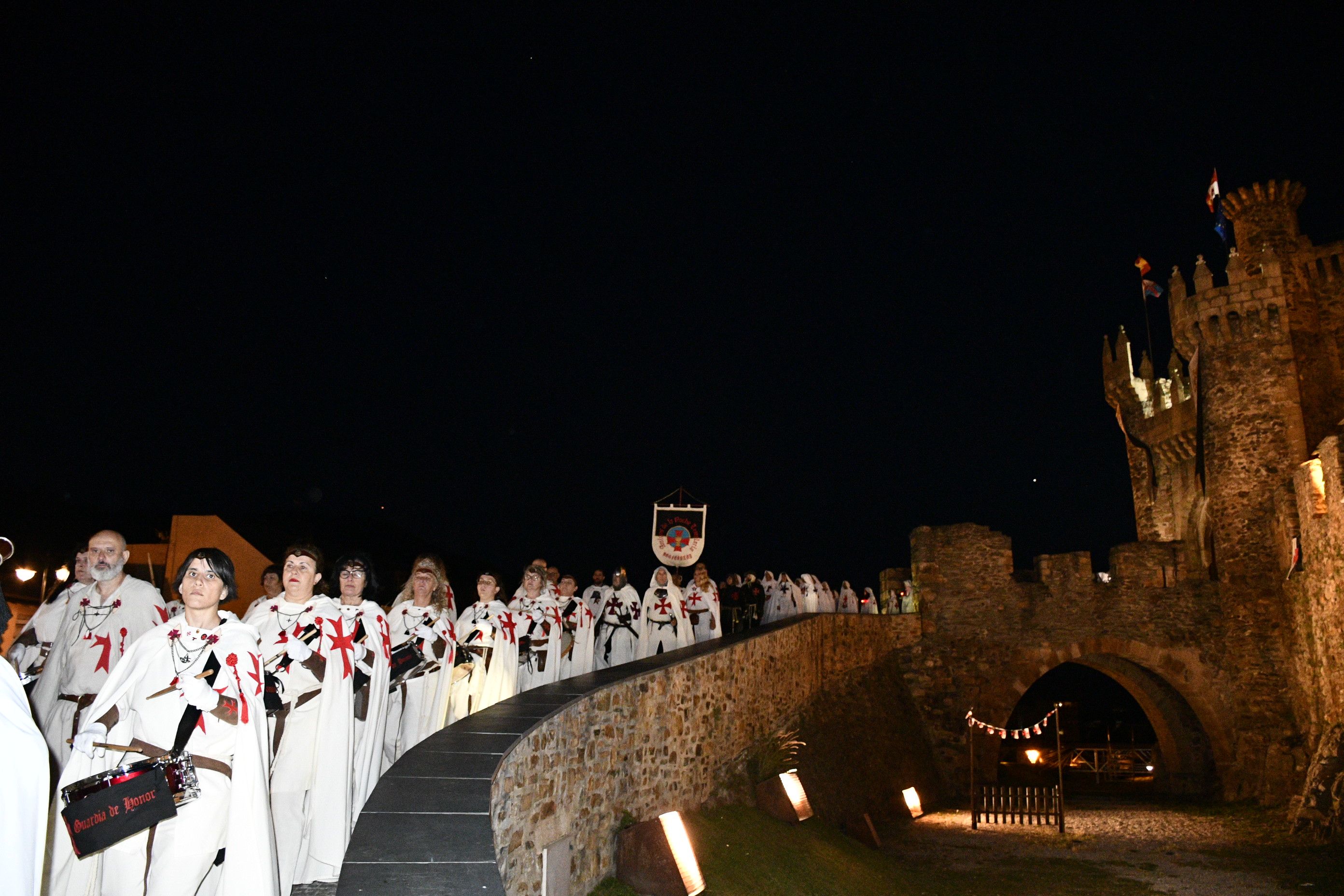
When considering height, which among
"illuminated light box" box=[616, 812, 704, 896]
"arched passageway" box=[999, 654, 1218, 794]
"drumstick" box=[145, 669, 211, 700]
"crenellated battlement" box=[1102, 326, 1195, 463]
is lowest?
"arched passageway" box=[999, 654, 1218, 794]

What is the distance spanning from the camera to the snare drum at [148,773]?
338 centimetres

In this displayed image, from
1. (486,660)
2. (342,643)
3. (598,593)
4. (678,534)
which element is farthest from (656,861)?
(678,534)

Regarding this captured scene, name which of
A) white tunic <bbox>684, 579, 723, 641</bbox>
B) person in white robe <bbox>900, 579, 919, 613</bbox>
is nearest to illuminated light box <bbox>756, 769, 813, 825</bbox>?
white tunic <bbox>684, 579, 723, 641</bbox>

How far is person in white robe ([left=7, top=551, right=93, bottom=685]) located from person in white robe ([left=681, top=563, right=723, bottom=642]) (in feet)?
28.4

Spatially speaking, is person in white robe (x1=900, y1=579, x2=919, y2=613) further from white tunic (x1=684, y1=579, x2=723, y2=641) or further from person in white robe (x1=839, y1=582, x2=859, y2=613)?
white tunic (x1=684, y1=579, x2=723, y2=641)

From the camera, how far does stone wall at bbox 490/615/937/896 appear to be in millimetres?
5785

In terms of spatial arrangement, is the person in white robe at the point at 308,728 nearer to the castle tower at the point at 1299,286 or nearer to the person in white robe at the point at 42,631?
the person in white robe at the point at 42,631

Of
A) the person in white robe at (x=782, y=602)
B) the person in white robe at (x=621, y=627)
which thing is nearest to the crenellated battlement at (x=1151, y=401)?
the person in white robe at (x=782, y=602)

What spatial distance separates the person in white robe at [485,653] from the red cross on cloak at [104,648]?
2.87m

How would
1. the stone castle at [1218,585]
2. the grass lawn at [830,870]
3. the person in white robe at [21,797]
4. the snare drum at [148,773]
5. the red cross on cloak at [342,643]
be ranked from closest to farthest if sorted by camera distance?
the person in white robe at [21,797], the snare drum at [148,773], the red cross on cloak at [342,643], the grass lawn at [830,870], the stone castle at [1218,585]

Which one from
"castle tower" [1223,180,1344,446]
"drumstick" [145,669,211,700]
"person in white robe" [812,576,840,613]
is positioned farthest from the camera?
"person in white robe" [812,576,840,613]

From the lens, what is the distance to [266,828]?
13.4 feet

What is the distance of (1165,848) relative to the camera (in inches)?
561

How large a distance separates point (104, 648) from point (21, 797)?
3935mm
